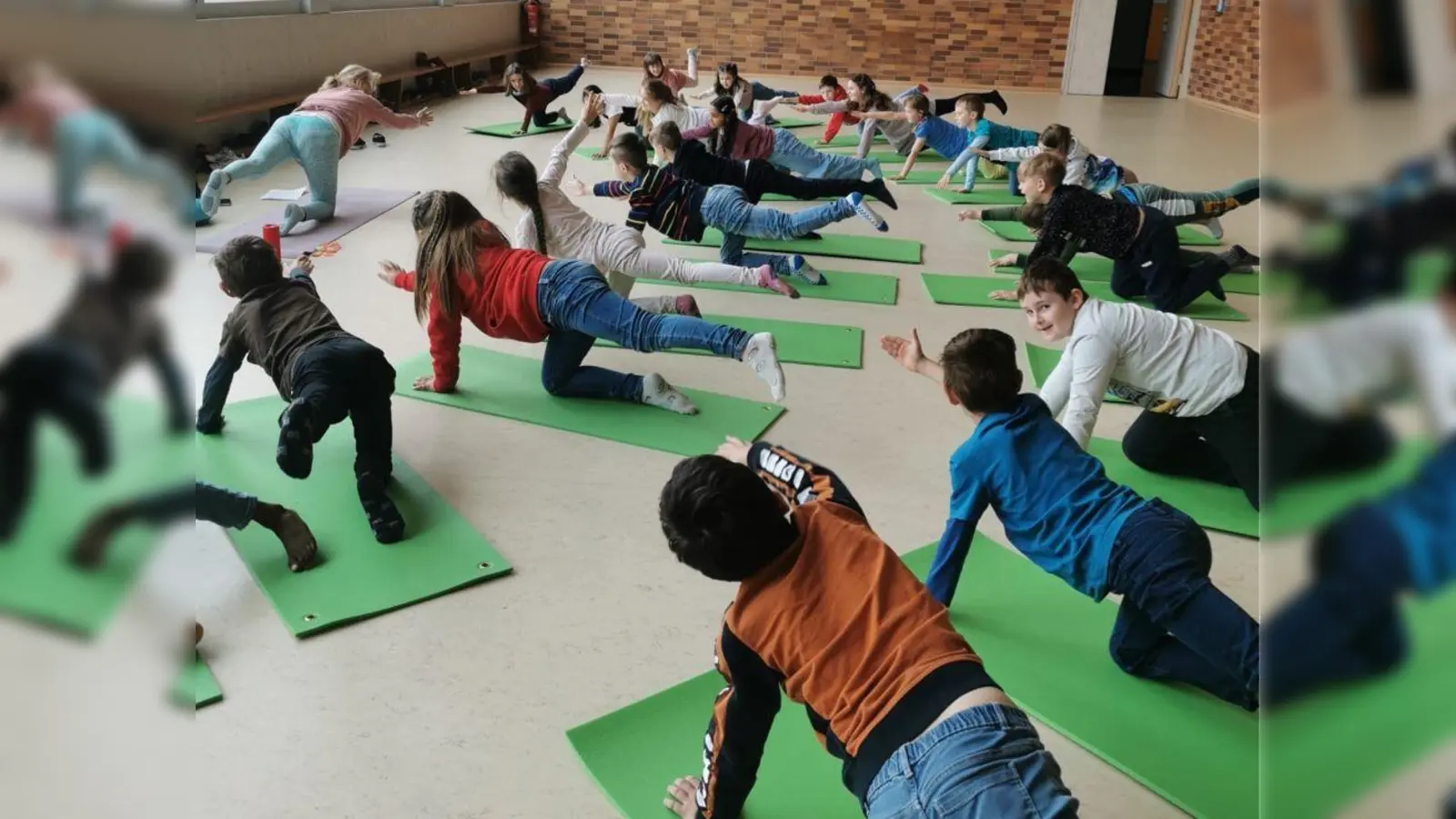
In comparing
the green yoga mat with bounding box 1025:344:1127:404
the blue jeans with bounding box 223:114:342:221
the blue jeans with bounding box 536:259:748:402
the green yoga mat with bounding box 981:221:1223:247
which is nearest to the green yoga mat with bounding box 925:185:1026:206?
the green yoga mat with bounding box 981:221:1223:247

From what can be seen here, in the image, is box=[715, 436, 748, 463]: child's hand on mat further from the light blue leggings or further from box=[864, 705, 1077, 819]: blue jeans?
the light blue leggings

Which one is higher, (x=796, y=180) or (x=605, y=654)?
(x=796, y=180)

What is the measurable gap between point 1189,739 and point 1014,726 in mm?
920

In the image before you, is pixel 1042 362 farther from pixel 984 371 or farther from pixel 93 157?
pixel 93 157

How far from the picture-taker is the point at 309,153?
534cm

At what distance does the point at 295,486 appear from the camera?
9.47ft

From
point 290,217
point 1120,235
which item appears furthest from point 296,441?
point 1120,235

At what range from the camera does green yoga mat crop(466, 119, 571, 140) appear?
8352 millimetres

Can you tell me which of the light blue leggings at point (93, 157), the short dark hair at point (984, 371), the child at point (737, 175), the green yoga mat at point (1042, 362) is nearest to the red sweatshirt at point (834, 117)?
the child at point (737, 175)

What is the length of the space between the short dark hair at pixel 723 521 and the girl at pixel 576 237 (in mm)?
2476

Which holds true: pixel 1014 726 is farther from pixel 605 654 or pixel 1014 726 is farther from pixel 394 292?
pixel 394 292

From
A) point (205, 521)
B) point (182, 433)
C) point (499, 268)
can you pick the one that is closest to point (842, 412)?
point (499, 268)

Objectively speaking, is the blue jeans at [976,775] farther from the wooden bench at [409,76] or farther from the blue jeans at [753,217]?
the wooden bench at [409,76]

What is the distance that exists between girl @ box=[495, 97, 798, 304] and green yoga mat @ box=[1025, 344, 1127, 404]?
1.34 m
